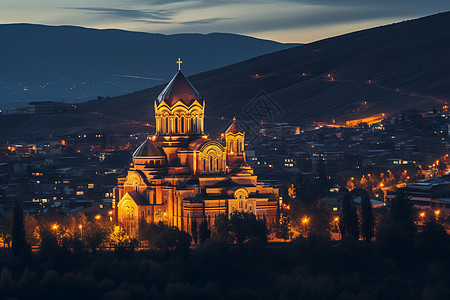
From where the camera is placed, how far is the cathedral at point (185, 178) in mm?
92062

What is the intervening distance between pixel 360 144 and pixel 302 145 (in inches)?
402

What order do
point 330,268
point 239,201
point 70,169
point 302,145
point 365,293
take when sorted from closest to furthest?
point 365,293 → point 330,268 → point 239,201 → point 70,169 → point 302,145

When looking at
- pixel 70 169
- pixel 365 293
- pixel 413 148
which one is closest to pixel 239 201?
pixel 365 293

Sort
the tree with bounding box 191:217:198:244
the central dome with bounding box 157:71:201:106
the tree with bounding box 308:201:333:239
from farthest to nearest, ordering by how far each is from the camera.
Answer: the central dome with bounding box 157:71:201:106, the tree with bounding box 308:201:333:239, the tree with bounding box 191:217:198:244

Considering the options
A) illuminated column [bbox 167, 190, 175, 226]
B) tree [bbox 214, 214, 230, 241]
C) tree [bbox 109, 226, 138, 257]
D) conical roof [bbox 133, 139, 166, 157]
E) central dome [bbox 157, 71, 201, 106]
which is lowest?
tree [bbox 109, 226, 138, 257]

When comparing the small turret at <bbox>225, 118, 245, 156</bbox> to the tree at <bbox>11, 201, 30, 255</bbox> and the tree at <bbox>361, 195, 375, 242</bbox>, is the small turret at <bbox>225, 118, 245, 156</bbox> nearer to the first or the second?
the tree at <bbox>361, 195, 375, 242</bbox>

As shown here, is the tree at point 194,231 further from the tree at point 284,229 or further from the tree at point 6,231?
the tree at point 6,231

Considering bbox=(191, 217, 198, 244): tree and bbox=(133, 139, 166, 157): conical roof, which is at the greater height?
bbox=(133, 139, 166, 157): conical roof

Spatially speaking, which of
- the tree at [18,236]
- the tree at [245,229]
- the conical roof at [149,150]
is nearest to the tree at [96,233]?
the tree at [18,236]

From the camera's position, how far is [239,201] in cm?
9231

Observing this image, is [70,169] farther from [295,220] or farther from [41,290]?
[41,290]

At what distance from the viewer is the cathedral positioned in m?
92.1

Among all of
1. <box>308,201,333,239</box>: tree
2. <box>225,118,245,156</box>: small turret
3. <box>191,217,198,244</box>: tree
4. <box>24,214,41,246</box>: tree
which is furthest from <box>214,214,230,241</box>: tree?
<box>24,214,41,246</box>: tree

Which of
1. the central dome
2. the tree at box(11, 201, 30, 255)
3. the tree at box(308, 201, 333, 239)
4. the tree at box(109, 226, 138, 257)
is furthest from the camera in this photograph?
the central dome
